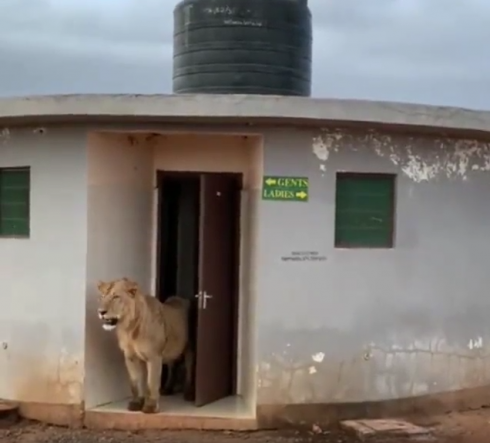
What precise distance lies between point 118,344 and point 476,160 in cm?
403

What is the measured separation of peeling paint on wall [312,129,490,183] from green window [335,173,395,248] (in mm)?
230

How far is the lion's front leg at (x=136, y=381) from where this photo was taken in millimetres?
8945

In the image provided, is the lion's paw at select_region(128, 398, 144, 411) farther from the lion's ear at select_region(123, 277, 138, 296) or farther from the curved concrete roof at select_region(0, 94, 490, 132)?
the curved concrete roof at select_region(0, 94, 490, 132)

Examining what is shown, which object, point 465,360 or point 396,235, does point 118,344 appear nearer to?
point 396,235

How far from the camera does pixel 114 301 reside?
341 inches

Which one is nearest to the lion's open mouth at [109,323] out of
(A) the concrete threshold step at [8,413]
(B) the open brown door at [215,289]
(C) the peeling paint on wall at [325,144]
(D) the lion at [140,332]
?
(D) the lion at [140,332]

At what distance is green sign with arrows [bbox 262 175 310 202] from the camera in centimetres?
871

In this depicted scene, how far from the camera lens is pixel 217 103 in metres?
8.20

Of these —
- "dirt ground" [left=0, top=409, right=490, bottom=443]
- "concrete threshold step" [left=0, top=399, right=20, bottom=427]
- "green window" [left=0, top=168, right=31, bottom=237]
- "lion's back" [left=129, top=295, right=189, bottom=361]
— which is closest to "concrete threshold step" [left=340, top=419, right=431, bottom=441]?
"dirt ground" [left=0, top=409, right=490, bottom=443]

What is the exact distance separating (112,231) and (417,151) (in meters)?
3.04

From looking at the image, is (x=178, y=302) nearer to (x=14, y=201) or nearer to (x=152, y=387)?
(x=152, y=387)

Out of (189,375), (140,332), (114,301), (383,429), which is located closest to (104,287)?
(114,301)

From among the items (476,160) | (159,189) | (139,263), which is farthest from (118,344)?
(476,160)

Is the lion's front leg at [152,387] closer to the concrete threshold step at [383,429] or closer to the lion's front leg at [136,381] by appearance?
the lion's front leg at [136,381]
